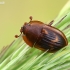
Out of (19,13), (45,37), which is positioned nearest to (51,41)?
(45,37)

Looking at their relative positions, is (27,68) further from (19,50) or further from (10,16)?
(10,16)

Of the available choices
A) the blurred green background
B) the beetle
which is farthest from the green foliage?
the blurred green background

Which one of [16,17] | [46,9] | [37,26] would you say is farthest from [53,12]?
[37,26]

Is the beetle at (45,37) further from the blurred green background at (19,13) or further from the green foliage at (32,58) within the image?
the blurred green background at (19,13)

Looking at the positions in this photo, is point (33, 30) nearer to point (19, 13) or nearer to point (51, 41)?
point (51, 41)

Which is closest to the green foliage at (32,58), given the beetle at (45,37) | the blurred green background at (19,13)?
the beetle at (45,37)

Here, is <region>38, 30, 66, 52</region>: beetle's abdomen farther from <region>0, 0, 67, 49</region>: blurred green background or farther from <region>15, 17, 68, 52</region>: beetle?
<region>0, 0, 67, 49</region>: blurred green background
